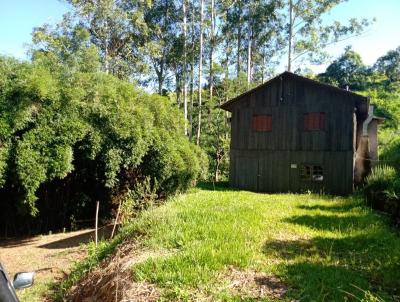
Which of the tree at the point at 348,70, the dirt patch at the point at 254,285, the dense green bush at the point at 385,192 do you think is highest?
the tree at the point at 348,70

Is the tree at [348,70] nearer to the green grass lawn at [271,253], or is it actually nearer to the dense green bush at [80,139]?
the dense green bush at [80,139]

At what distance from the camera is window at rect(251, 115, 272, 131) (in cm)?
2048

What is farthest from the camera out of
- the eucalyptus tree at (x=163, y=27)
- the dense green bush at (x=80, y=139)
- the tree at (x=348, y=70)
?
the tree at (x=348, y=70)

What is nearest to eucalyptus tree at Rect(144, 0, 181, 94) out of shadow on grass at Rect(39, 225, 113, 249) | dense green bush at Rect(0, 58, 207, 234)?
dense green bush at Rect(0, 58, 207, 234)

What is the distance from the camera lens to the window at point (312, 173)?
19.3 m

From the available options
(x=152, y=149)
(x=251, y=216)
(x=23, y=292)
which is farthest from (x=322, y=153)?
(x=23, y=292)

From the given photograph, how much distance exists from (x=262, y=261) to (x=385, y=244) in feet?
10.5

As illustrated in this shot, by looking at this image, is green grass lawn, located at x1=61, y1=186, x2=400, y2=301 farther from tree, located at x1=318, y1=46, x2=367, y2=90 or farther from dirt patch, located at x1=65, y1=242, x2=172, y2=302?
tree, located at x1=318, y1=46, x2=367, y2=90

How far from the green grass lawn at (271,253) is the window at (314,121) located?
33.3 feet

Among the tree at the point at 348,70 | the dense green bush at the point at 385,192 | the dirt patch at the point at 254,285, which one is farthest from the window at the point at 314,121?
the tree at the point at 348,70

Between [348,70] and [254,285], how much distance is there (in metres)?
52.0

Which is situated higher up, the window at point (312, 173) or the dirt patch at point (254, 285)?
the window at point (312, 173)

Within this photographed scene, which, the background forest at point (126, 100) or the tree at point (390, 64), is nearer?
the background forest at point (126, 100)

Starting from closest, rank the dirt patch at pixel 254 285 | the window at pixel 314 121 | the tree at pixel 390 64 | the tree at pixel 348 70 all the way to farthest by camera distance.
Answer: the dirt patch at pixel 254 285, the window at pixel 314 121, the tree at pixel 348 70, the tree at pixel 390 64
